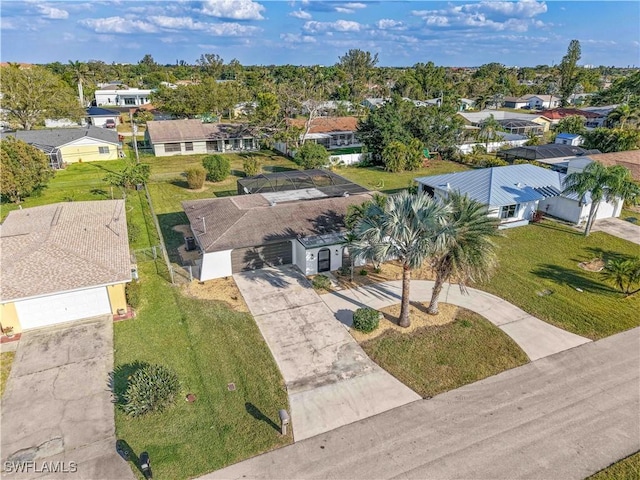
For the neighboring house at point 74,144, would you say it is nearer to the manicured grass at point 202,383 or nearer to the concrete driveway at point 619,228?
the manicured grass at point 202,383

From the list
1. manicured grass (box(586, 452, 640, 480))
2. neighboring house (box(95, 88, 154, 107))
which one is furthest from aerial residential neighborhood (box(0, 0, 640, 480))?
neighboring house (box(95, 88, 154, 107))

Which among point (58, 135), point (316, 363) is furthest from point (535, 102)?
point (316, 363)

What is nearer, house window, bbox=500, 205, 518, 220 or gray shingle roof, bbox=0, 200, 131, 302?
gray shingle roof, bbox=0, 200, 131, 302

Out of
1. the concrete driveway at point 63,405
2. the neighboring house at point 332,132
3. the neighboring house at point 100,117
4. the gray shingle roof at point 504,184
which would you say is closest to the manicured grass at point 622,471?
the concrete driveway at point 63,405

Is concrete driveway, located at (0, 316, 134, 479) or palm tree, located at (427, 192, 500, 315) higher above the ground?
palm tree, located at (427, 192, 500, 315)

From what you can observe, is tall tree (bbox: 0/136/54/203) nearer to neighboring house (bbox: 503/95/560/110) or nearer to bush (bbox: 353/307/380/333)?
bush (bbox: 353/307/380/333)

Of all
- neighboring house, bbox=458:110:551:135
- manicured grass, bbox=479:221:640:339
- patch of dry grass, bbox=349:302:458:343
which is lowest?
patch of dry grass, bbox=349:302:458:343

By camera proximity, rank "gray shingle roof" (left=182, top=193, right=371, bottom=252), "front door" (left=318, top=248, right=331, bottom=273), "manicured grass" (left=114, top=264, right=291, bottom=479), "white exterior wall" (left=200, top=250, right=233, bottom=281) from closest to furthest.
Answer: "manicured grass" (left=114, top=264, right=291, bottom=479), "white exterior wall" (left=200, top=250, right=233, bottom=281), "gray shingle roof" (left=182, top=193, right=371, bottom=252), "front door" (left=318, top=248, right=331, bottom=273)
